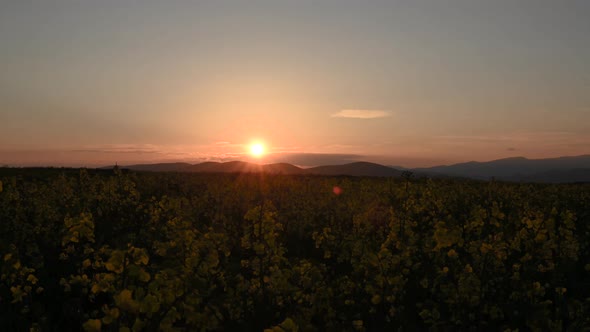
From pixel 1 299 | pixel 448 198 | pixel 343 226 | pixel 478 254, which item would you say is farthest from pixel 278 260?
pixel 448 198

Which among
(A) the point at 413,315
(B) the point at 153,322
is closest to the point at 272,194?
(A) the point at 413,315

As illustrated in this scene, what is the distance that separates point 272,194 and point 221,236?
15.9m

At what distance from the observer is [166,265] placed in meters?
5.33

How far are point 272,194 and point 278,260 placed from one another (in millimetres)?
16046

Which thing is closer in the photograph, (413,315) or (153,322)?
(153,322)

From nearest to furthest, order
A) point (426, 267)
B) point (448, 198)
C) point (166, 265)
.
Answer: point (166, 265)
point (426, 267)
point (448, 198)

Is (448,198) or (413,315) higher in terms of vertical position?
(448,198)

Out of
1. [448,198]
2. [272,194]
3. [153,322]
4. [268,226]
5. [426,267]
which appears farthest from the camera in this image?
[272,194]

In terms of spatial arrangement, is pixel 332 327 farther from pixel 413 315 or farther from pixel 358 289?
pixel 413 315

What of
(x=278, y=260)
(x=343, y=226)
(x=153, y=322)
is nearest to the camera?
(x=153, y=322)

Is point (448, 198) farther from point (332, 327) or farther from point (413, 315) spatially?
point (332, 327)

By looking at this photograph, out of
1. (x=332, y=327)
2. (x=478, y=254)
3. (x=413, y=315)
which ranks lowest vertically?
(x=413, y=315)

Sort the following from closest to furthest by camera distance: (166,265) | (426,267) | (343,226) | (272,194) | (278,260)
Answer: (166,265)
(278,260)
(426,267)
(343,226)
(272,194)

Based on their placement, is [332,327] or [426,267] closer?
[332,327]
